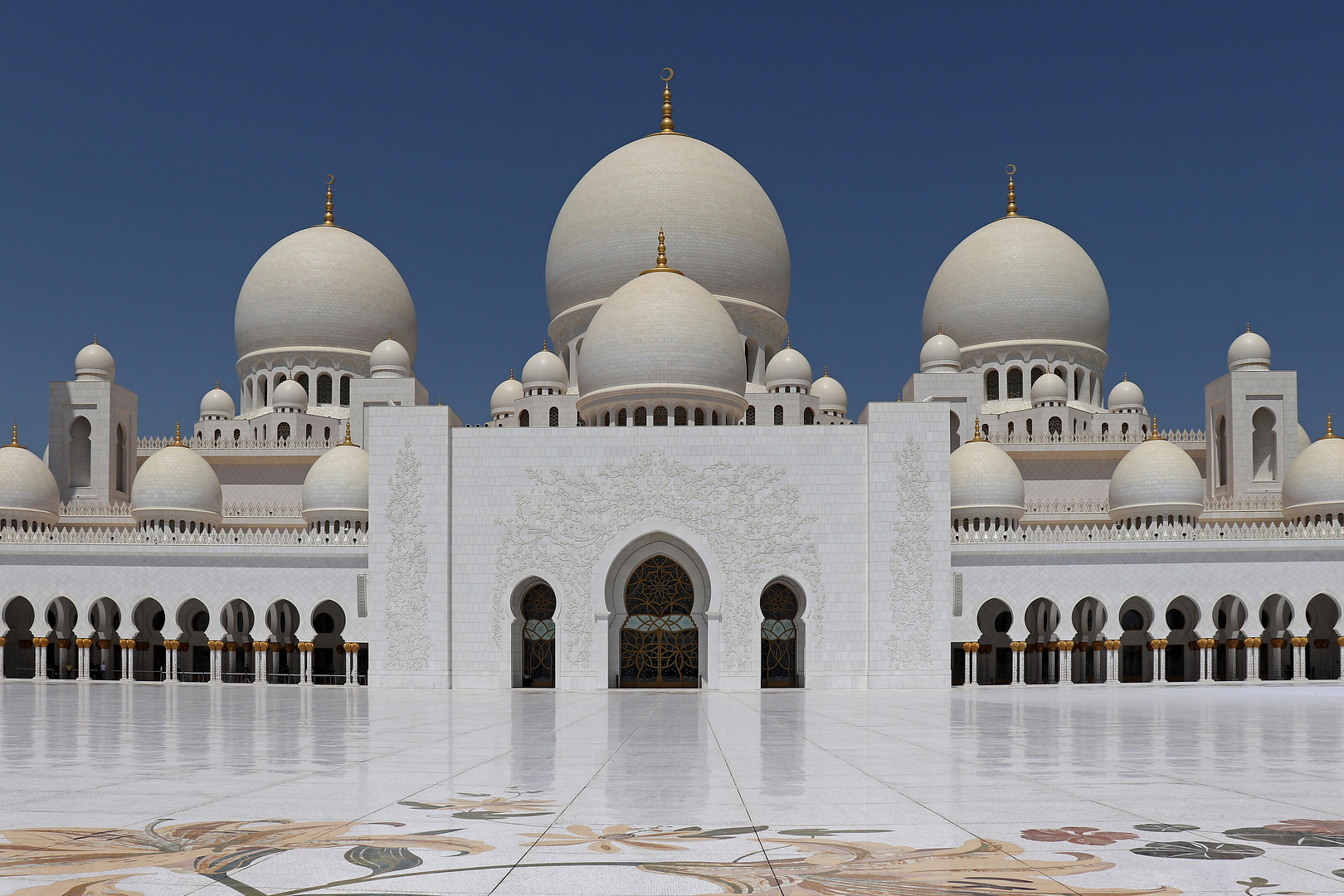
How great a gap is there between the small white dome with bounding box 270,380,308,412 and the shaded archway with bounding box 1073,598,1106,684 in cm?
1850

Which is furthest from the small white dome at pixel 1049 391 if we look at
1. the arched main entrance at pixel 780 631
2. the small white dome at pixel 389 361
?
the small white dome at pixel 389 361

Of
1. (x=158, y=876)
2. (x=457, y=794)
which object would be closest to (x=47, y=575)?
(x=457, y=794)

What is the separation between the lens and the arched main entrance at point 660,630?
2080cm

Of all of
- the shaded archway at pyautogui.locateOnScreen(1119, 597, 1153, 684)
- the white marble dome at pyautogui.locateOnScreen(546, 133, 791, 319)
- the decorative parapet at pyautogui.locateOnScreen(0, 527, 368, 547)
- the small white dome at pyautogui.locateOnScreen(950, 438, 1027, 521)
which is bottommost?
the shaded archway at pyautogui.locateOnScreen(1119, 597, 1153, 684)

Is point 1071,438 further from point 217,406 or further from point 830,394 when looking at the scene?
point 217,406

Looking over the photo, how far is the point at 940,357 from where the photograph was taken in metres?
28.4

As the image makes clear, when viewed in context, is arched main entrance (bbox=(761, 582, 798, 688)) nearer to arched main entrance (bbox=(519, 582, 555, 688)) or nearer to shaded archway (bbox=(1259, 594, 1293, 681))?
arched main entrance (bbox=(519, 582, 555, 688))

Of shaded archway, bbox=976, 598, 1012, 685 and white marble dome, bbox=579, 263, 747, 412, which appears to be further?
shaded archway, bbox=976, 598, 1012, 685

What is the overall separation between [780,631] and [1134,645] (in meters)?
8.45

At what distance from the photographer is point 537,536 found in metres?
20.8

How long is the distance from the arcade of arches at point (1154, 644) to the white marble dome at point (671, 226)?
917 centimetres

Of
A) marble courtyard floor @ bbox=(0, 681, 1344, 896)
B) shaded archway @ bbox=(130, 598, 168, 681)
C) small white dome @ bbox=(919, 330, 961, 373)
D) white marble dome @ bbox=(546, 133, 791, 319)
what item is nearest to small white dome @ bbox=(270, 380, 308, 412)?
shaded archway @ bbox=(130, 598, 168, 681)

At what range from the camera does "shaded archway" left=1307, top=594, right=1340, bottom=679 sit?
23500 mm

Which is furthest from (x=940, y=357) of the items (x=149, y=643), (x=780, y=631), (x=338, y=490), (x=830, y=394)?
(x=149, y=643)
